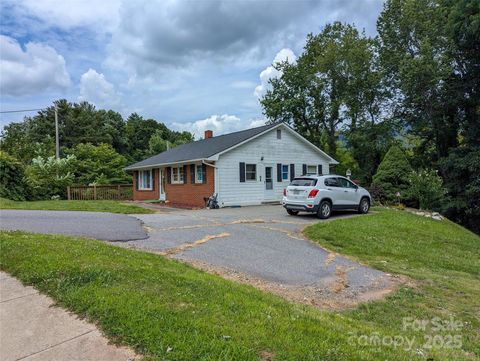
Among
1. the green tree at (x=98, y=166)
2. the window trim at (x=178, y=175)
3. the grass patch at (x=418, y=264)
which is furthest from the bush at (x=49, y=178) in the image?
the grass patch at (x=418, y=264)

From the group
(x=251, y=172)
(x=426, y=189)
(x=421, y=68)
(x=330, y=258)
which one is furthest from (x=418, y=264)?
(x=421, y=68)

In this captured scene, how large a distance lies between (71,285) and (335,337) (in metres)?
3.36

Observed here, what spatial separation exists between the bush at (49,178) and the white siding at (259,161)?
44.2 ft

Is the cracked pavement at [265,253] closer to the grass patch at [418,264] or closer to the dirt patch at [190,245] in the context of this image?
the dirt patch at [190,245]

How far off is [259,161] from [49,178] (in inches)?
622

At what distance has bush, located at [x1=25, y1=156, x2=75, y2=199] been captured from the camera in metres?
24.6

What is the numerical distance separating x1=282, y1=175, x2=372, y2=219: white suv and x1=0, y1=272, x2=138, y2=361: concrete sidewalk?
10753 millimetres

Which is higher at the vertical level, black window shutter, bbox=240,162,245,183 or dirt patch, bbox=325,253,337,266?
black window shutter, bbox=240,162,245,183

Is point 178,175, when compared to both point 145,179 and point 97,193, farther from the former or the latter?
point 97,193

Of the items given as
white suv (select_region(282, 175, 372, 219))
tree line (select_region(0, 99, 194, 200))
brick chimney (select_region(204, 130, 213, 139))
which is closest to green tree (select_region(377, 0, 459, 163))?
white suv (select_region(282, 175, 372, 219))

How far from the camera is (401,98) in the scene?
1033 inches

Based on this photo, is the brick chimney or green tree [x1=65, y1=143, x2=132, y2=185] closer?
the brick chimney

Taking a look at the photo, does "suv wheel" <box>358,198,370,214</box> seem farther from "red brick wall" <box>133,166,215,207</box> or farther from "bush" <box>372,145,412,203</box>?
"red brick wall" <box>133,166,215,207</box>

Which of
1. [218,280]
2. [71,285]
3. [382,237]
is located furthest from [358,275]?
[71,285]
